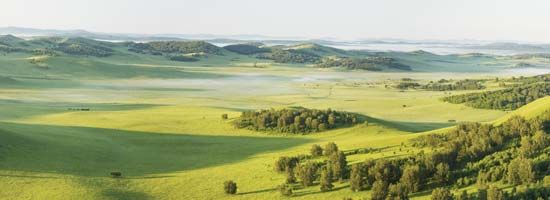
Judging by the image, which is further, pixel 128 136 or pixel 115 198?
pixel 128 136


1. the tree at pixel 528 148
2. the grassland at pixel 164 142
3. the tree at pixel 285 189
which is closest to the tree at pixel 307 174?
the tree at pixel 285 189

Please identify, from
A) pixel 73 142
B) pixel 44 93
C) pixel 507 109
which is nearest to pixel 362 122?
pixel 73 142

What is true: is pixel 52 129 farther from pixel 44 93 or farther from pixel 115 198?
pixel 44 93

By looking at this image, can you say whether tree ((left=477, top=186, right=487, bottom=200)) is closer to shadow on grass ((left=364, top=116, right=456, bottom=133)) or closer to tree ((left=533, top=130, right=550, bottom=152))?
tree ((left=533, top=130, right=550, bottom=152))

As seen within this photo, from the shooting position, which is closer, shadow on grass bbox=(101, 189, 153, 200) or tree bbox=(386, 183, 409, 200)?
tree bbox=(386, 183, 409, 200)

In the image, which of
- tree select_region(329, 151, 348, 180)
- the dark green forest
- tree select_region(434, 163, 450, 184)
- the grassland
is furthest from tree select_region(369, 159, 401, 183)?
tree select_region(329, 151, 348, 180)

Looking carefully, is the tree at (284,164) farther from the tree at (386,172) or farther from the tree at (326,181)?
the tree at (386,172)

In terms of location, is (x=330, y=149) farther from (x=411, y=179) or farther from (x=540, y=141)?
(x=540, y=141)
